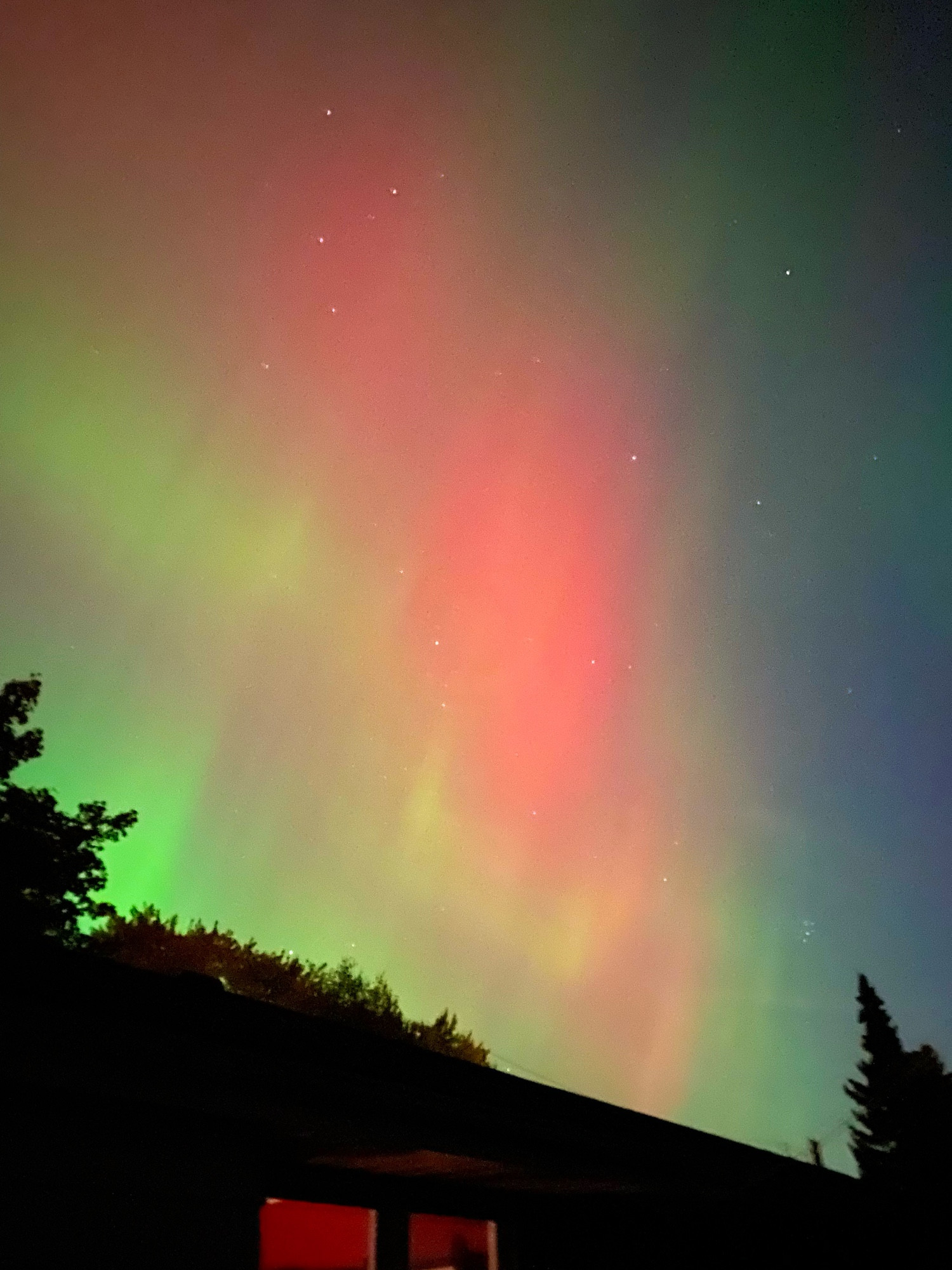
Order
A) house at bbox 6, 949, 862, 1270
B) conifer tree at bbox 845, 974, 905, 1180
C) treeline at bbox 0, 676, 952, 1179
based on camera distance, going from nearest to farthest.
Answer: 1. house at bbox 6, 949, 862, 1270
2. treeline at bbox 0, 676, 952, 1179
3. conifer tree at bbox 845, 974, 905, 1180

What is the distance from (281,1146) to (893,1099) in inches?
1520

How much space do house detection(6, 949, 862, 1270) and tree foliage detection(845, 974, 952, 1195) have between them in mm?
25935

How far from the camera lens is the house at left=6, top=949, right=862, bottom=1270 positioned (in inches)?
149

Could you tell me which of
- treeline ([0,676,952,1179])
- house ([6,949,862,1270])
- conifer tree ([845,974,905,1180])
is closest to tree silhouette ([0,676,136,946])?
treeline ([0,676,952,1179])

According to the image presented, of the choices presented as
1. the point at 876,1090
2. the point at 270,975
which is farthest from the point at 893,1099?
the point at 270,975

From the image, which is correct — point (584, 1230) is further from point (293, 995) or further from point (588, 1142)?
point (293, 995)

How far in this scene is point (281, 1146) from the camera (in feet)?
17.0

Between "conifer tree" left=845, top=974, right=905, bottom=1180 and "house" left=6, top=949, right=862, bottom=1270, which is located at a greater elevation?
"conifer tree" left=845, top=974, right=905, bottom=1180

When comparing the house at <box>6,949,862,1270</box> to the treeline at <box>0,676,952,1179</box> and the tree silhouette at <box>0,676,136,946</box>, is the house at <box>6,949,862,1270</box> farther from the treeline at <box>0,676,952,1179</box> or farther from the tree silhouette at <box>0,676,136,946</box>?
the tree silhouette at <box>0,676,136,946</box>

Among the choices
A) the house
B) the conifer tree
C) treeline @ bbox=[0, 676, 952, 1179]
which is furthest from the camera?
the conifer tree

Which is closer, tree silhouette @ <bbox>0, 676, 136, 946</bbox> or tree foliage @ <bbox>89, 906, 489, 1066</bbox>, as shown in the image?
tree silhouette @ <bbox>0, 676, 136, 946</bbox>

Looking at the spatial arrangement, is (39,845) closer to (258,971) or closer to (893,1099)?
(258,971)

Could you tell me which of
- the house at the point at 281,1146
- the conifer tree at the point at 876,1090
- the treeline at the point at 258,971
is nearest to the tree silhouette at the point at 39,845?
the treeline at the point at 258,971

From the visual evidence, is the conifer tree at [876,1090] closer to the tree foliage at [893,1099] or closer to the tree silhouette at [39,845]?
the tree foliage at [893,1099]
